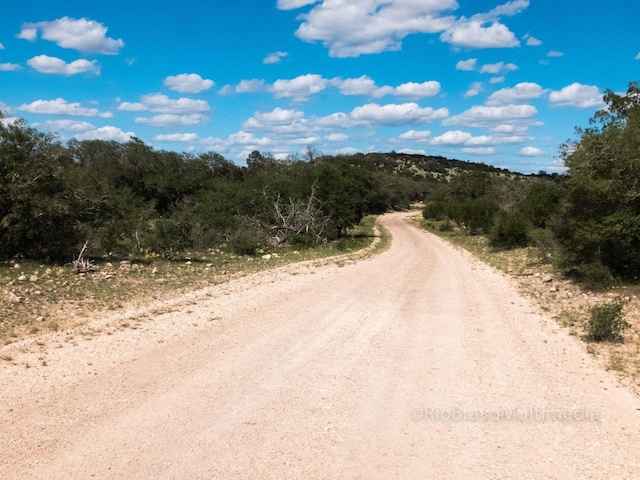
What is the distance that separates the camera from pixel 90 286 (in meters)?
11.9

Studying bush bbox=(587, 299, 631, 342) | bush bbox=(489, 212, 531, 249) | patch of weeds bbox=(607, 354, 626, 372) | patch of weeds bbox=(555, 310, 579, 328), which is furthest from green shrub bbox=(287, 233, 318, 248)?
patch of weeds bbox=(607, 354, 626, 372)

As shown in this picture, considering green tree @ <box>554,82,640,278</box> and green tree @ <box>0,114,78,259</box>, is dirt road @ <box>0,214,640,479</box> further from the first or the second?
green tree @ <box>0,114,78,259</box>

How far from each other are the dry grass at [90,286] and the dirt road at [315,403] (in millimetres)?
1099

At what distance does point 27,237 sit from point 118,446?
11.6 metres

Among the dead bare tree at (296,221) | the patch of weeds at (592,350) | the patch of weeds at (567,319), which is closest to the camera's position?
the patch of weeds at (592,350)

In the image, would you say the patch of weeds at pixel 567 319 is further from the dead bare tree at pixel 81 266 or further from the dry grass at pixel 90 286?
the dead bare tree at pixel 81 266

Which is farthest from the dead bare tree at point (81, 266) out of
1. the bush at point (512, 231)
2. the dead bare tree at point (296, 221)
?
the bush at point (512, 231)

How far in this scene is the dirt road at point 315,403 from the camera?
4605mm

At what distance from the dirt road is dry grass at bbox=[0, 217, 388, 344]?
1099mm

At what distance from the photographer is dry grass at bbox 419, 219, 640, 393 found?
25.7 feet

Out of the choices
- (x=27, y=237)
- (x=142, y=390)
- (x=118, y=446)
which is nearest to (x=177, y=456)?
(x=118, y=446)

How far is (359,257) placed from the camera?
873 inches

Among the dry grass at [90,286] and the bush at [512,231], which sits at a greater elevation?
the bush at [512,231]

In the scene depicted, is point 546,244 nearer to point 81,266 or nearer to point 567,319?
point 567,319
